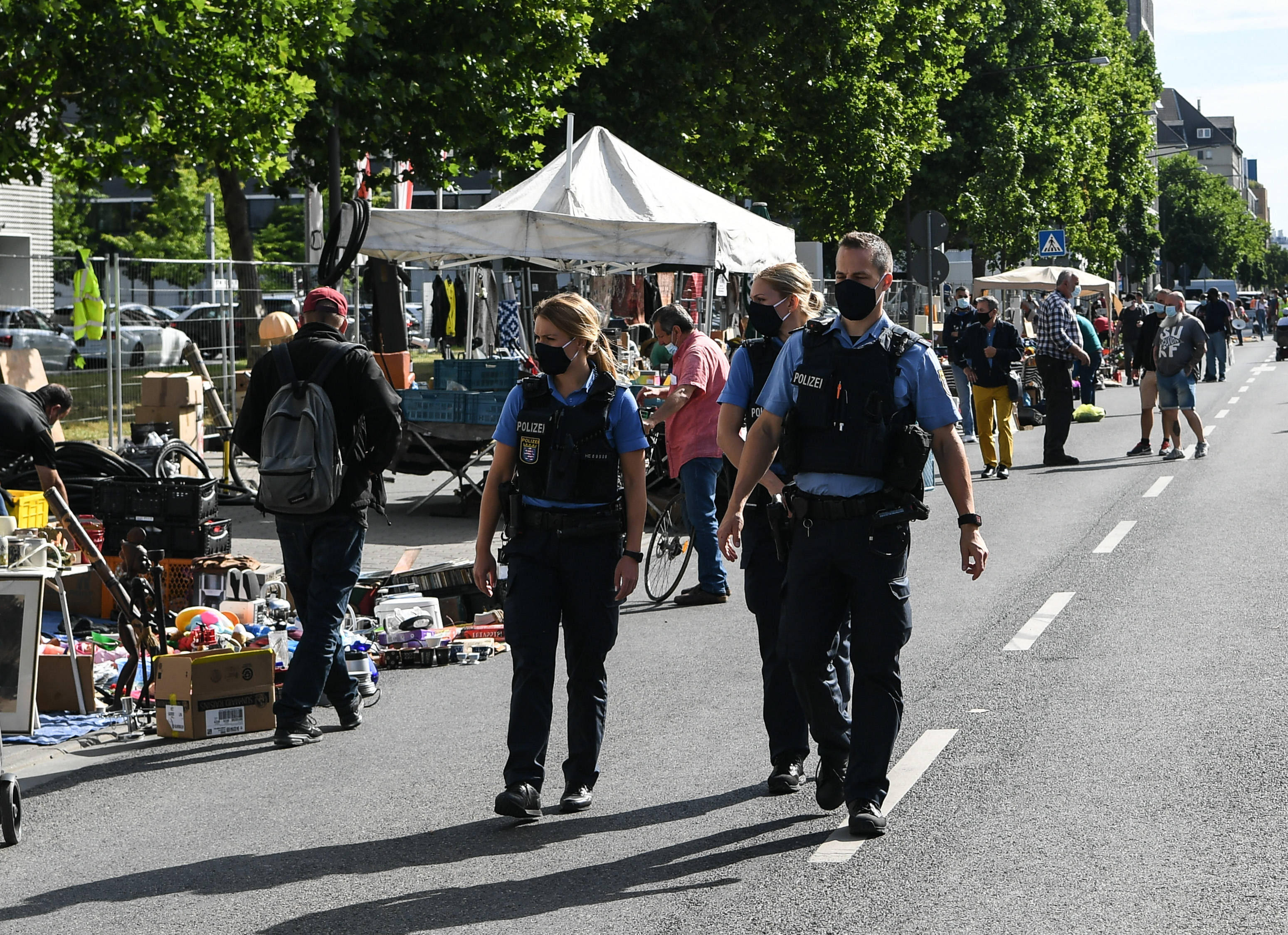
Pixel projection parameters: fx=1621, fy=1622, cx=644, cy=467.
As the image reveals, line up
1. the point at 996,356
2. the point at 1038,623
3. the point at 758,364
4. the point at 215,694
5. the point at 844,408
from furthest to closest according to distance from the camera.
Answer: the point at 996,356 < the point at 1038,623 < the point at 215,694 < the point at 758,364 < the point at 844,408

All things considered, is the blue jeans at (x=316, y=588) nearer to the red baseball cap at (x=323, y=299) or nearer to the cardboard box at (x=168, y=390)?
the red baseball cap at (x=323, y=299)

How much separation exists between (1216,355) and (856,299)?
33225 mm

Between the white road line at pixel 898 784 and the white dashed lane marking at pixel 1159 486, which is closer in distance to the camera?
the white road line at pixel 898 784

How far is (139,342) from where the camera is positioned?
17219 mm

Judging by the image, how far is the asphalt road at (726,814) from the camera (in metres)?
4.61

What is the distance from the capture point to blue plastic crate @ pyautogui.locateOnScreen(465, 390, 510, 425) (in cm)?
1373

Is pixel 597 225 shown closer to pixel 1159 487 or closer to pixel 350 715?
pixel 1159 487

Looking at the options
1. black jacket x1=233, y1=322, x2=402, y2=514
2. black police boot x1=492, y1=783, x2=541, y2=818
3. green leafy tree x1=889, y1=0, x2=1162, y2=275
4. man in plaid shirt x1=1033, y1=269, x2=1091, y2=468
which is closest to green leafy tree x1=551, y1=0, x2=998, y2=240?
green leafy tree x1=889, y1=0, x2=1162, y2=275

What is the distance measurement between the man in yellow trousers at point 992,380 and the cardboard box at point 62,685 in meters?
10.8

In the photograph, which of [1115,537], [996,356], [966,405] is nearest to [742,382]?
[1115,537]

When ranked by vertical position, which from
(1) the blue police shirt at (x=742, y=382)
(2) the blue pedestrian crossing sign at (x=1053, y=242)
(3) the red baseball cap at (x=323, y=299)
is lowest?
(1) the blue police shirt at (x=742, y=382)

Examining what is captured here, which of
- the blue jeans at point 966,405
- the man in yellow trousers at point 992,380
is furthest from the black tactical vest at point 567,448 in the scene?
the blue jeans at point 966,405

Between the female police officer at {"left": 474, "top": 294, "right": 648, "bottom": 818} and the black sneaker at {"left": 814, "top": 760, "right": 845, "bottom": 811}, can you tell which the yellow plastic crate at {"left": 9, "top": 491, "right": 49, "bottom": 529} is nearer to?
the female police officer at {"left": 474, "top": 294, "right": 648, "bottom": 818}

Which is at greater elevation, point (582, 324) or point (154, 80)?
point (154, 80)
